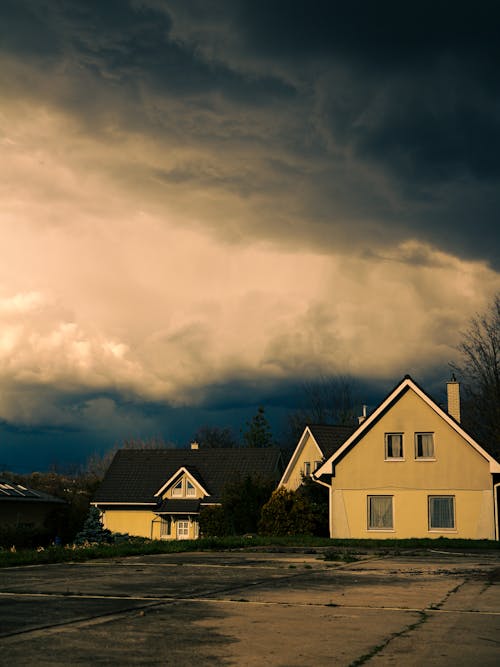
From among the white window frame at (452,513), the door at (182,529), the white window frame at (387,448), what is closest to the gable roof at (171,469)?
the door at (182,529)

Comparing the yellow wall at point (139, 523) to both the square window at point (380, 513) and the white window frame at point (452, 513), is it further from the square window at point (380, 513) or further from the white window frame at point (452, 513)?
the white window frame at point (452, 513)

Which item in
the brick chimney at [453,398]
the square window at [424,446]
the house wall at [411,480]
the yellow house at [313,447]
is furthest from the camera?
the yellow house at [313,447]

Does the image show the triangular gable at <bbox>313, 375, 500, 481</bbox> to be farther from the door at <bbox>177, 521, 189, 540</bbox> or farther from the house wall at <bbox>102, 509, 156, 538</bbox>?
the house wall at <bbox>102, 509, 156, 538</bbox>

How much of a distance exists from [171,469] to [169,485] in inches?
128

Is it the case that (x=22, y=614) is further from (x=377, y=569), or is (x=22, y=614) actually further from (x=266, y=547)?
(x=266, y=547)

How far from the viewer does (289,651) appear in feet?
25.0

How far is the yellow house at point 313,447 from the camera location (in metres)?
50.2

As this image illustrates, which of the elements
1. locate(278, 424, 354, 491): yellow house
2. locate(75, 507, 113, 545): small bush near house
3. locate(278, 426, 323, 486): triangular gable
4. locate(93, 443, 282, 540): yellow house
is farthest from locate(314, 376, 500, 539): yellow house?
locate(93, 443, 282, 540): yellow house

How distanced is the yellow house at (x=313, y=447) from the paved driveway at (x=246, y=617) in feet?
110

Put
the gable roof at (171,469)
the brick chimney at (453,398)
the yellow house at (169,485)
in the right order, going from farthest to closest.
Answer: the gable roof at (171,469), the yellow house at (169,485), the brick chimney at (453,398)

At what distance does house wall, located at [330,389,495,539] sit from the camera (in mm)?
38094

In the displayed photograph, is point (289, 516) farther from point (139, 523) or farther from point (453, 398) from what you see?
point (139, 523)

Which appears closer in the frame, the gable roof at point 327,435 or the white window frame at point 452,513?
the white window frame at point 452,513

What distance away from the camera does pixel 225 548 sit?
2694 cm
